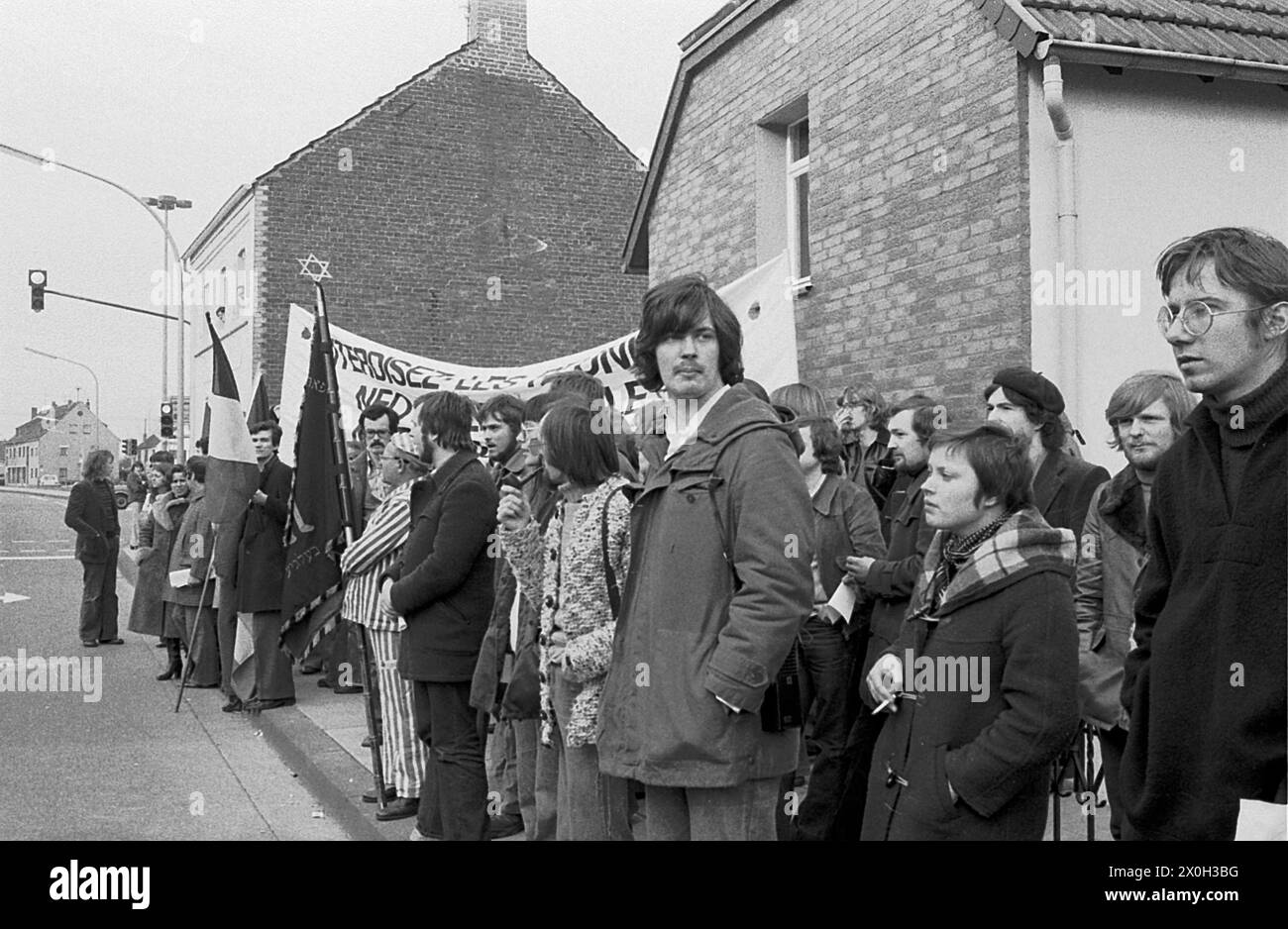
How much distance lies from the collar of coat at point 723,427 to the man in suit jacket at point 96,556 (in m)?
10.2

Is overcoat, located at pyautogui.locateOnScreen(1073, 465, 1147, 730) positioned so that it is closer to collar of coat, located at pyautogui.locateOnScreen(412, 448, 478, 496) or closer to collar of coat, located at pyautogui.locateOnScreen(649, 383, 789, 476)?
collar of coat, located at pyautogui.locateOnScreen(649, 383, 789, 476)

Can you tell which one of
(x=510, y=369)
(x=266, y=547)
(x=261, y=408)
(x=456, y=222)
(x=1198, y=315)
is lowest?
(x=266, y=547)

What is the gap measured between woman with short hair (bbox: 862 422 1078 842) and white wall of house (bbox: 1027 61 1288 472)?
406 cm

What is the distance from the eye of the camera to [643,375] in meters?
3.60

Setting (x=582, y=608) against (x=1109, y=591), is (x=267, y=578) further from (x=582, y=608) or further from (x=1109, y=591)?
(x=1109, y=591)

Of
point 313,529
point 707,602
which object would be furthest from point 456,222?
point 707,602

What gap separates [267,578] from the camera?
27.7 ft

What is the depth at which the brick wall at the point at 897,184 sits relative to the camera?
23.7 ft

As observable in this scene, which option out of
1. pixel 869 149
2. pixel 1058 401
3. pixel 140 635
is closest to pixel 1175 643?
pixel 1058 401

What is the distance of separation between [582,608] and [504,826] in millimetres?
2121

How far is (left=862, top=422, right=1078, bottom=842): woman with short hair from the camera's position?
116 inches
